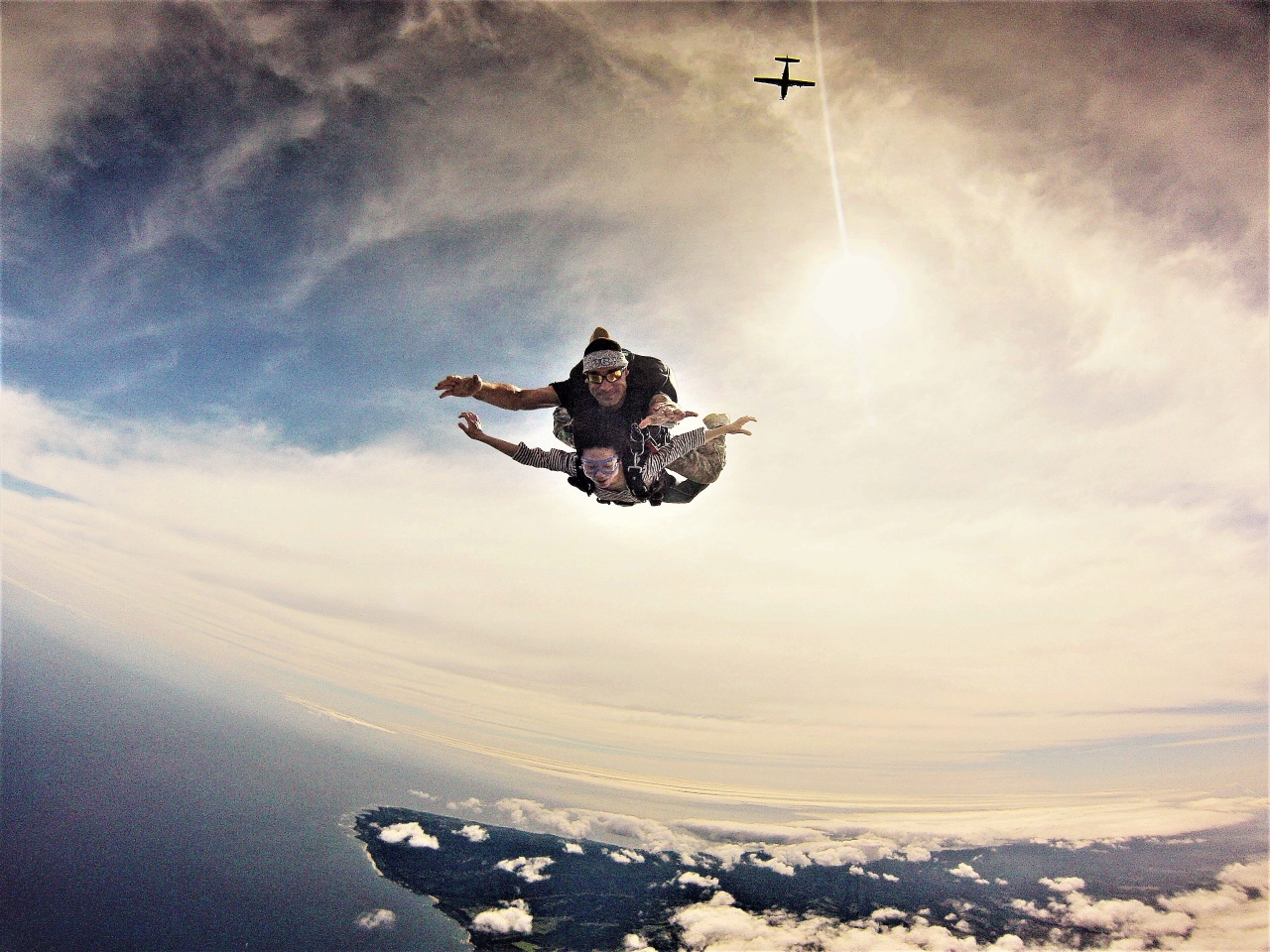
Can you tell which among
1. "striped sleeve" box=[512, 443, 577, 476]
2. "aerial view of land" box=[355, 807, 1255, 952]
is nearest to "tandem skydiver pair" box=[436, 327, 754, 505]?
"striped sleeve" box=[512, 443, 577, 476]

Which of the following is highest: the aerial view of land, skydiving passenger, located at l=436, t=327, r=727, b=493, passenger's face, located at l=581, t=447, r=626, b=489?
skydiving passenger, located at l=436, t=327, r=727, b=493

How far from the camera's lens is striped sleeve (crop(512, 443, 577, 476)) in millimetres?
7852

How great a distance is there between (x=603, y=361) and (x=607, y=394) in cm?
58

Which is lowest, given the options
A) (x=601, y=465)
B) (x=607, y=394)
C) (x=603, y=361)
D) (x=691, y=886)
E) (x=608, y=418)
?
(x=691, y=886)

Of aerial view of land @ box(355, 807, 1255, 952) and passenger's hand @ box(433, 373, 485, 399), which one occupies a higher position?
passenger's hand @ box(433, 373, 485, 399)

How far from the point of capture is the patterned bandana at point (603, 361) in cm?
695

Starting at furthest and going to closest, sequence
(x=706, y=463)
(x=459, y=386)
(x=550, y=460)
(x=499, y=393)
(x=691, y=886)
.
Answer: (x=691, y=886) → (x=706, y=463) → (x=550, y=460) → (x=499, y=393) → (x=459, y=386)

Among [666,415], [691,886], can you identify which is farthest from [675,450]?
[691,886]

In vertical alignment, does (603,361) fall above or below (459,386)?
above

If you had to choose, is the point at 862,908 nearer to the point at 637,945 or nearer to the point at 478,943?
the point at 637,945

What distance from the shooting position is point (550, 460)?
26.2 ft

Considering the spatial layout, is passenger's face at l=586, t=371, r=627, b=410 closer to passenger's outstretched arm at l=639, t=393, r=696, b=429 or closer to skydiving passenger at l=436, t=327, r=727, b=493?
skydiving passenger at l=436, t=327, r=727, b=493

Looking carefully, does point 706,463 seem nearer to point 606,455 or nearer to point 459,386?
point 606,455

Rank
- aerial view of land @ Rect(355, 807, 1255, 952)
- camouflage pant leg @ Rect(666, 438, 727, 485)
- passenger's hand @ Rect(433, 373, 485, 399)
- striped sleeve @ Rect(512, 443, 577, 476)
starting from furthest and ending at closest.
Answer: aerial view of land @ Rect(355, 807, 1255, 952) → camouflage pant leg @ Rect(666, 438, 727, 485) → striped sleeve @ Rect(512, 443, 577, 476) → passenger's hand @ Rect(433, 373, 485, 399)
